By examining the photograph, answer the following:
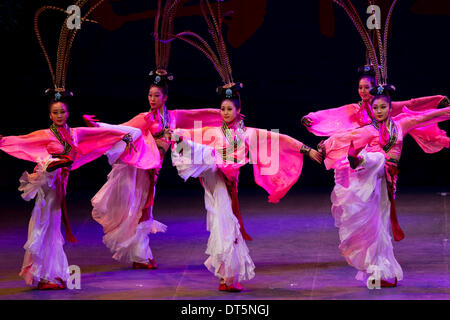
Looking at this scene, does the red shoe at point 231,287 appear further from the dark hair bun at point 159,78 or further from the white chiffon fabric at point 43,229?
the dark hair bun at point 159,78

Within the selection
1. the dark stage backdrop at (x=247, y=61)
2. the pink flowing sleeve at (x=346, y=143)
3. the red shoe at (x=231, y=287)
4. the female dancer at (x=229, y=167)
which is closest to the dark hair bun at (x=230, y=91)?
the female dancer at (x=229, y=167)

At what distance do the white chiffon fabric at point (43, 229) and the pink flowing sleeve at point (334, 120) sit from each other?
6.15ft

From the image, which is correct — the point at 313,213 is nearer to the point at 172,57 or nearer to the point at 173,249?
the point at 173,249

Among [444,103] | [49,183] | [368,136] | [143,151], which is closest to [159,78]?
[143,151]

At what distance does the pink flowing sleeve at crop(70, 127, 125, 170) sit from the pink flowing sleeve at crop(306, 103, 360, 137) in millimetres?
1384

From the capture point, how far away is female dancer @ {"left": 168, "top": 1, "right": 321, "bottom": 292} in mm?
4430

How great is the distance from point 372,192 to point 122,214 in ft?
5.85

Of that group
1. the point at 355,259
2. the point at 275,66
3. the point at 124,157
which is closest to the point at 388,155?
the point at 355,259

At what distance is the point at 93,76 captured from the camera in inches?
309

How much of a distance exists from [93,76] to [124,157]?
2.93 meters

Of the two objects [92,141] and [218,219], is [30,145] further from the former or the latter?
[218,219]

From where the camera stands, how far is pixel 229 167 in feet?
14.9

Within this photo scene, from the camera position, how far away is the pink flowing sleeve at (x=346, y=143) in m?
4.62

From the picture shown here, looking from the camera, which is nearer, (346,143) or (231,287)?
(231,287)
